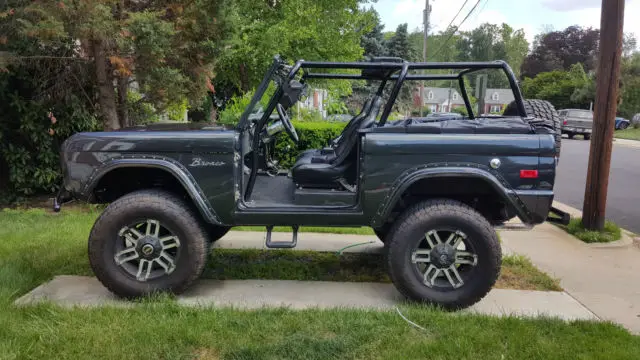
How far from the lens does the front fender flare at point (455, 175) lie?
12.2ft

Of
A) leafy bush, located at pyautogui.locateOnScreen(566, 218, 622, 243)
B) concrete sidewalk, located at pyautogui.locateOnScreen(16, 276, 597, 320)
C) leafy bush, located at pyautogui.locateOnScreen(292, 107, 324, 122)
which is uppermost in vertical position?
leafy bush, located at pyautogui.locateOnScreen(292, 107, 324, 122)

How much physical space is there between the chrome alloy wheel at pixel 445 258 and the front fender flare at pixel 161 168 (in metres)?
1.75

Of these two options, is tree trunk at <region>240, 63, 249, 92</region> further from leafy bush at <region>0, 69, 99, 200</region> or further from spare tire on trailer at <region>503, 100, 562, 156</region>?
spare tire on trailer at <region>503, 100, 562, 156</region>

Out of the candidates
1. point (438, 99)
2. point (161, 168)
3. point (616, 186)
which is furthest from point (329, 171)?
point (438, 99)

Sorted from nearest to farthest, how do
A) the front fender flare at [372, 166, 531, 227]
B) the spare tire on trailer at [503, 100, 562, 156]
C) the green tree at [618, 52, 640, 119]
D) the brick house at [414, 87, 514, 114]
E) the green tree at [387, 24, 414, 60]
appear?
the front fender flare at [372, 166, 531, 227]
the spare tire on trailer at [503, 100, 562, 156]
the green tree at [618, 52, 640, 119]
the green tree at [387, 24, 414, 60]
the brick house at [414, 87, 514, 114]

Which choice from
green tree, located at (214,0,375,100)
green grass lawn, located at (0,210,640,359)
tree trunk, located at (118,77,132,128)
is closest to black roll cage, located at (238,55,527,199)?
green grass lawn, located at (0,210,640,359)

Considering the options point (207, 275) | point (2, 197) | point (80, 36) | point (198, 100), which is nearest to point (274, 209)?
point (207, 275)

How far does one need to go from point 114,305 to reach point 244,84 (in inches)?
489

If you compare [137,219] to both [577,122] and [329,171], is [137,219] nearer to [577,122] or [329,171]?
[329,171]

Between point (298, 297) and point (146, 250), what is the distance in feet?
4.22

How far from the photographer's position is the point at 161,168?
381 cm

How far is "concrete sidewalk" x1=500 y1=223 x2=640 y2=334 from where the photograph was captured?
4.10 meters

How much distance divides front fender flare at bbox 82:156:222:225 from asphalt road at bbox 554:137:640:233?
6265 millimetres

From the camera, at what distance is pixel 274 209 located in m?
3.97
